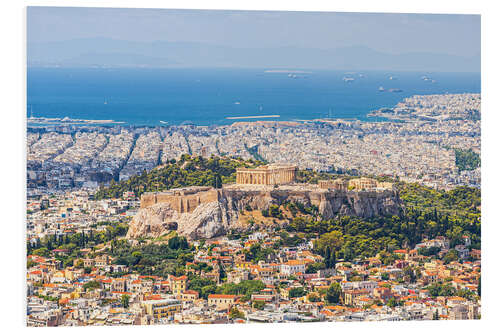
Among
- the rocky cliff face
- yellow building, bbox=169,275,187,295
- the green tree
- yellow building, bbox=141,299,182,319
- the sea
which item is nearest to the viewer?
yellow building, bbox=141,299,182,319

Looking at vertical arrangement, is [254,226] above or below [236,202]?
below

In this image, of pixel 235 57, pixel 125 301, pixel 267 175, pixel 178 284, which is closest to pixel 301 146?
pixel 235 57

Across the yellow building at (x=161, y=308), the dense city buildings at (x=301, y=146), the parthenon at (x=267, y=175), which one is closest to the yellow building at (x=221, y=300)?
the yellow building at (x=161, y=308)

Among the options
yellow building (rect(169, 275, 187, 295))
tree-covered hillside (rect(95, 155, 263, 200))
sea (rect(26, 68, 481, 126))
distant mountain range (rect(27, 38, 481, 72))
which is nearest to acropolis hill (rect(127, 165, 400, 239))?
tree-covered hillside (rect(95, 155, 263, 200))

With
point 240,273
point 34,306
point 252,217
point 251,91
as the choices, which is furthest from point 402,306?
point 251,91

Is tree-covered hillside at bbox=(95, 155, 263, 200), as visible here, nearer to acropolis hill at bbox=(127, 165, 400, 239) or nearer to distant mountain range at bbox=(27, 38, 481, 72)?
acropolis hill at bbox=(127, 165, 400, 239)

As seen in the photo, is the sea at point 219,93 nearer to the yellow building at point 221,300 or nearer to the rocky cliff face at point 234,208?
the rocky cliff face at point 234,208

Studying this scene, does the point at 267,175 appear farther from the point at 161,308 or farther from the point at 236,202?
the point at 161,308

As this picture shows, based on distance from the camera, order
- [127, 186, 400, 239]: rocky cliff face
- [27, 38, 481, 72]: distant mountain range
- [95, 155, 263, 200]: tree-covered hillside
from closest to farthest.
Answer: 1. [127, 186, 400, 239]: rocky cliff face
2. [27, 38, 481, 72]: distant mountain range
3. [95, 155, 263, 200]: tree-covered hillside
